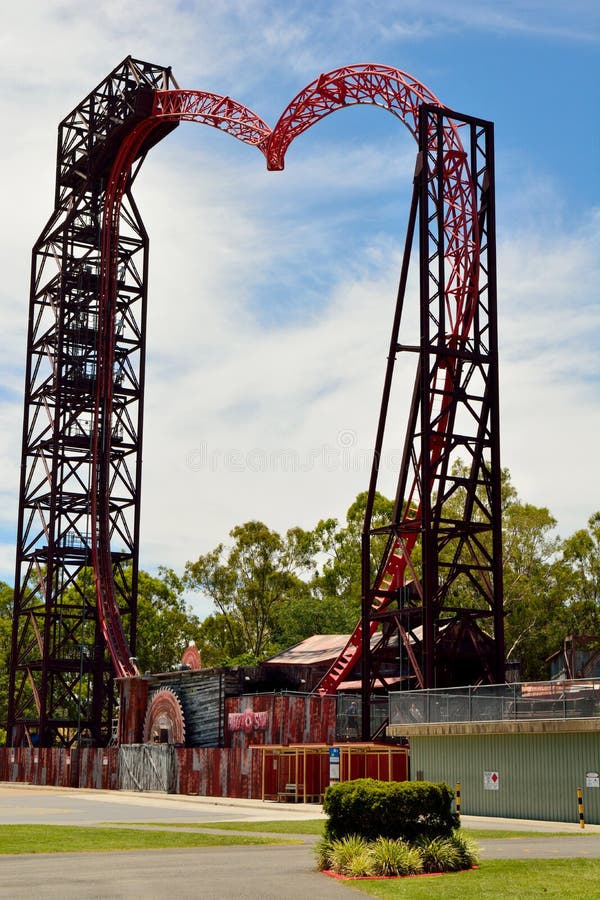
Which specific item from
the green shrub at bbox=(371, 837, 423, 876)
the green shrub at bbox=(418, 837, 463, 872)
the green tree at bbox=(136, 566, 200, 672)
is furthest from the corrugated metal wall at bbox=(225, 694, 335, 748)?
the green tree at bbox=(136, 566, 200, 672)

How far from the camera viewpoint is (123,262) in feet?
237

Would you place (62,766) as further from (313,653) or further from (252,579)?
(252,579)

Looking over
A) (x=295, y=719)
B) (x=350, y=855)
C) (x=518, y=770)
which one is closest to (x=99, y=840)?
(x=350, y=855)

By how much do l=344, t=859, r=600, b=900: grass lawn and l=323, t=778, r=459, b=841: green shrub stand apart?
1132 millimetres

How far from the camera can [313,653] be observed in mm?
60625

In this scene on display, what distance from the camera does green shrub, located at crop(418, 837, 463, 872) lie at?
60.1 feet

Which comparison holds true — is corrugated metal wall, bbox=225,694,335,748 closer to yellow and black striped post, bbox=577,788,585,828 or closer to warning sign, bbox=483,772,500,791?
warning sign, bbox=483,772,500,791

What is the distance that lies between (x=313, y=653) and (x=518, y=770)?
94.9ft

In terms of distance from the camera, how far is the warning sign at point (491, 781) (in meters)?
32.8

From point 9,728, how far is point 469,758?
42224 millimetres

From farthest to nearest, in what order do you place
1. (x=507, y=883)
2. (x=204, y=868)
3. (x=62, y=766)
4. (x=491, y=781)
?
(x=62, y=766) → (x=491, y=781) → (x=204, y=868) → (x=507, y=883)

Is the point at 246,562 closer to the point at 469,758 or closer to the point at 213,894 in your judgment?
the point at 469,758

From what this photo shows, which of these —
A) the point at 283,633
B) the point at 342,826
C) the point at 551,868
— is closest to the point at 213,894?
the point at 342,826

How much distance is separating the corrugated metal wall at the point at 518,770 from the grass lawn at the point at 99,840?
31.7ft
